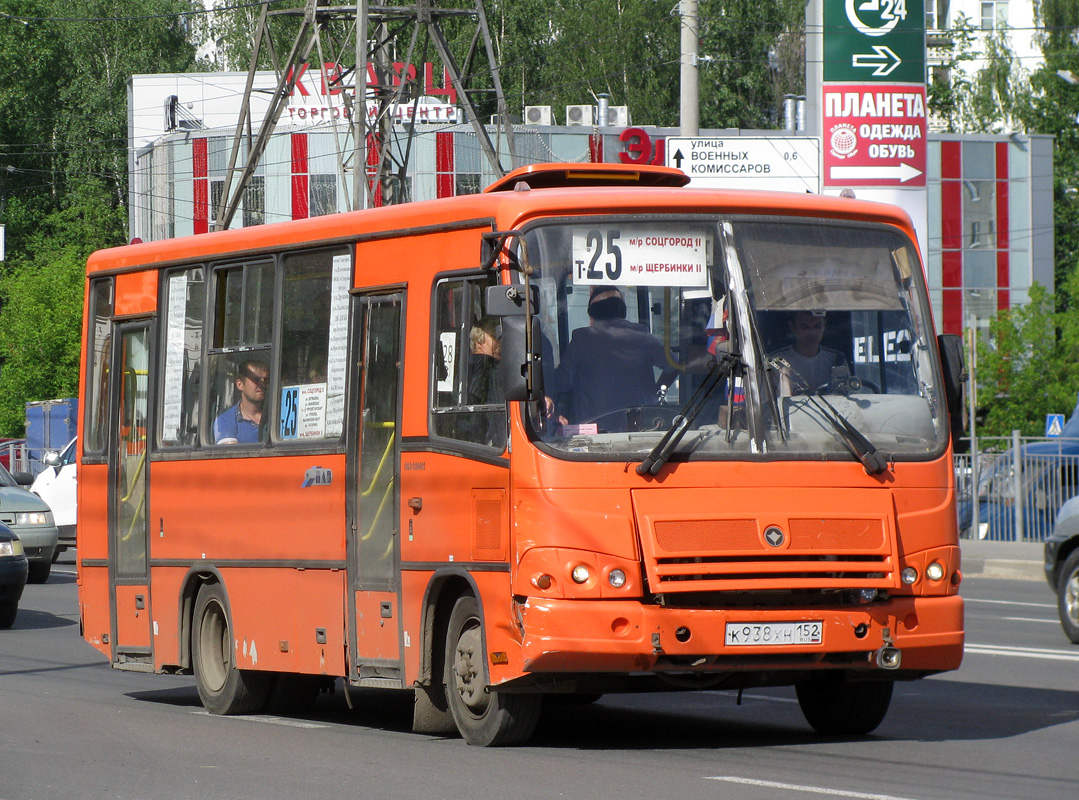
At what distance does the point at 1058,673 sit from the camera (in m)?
12.5

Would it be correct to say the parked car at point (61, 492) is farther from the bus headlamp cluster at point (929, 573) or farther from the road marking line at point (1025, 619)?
the bus headlamp cluster at point (929, 573)

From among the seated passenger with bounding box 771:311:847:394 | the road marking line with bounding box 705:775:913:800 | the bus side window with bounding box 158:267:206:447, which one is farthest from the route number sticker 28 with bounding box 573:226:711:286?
the bus side window with bounding box 158:267:206:447

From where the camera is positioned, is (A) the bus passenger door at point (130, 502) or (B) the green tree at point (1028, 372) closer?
(A) the bus passenger door at point (130, 502)

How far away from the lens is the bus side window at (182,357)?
38.6 feet

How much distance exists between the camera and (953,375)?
9.36 meters

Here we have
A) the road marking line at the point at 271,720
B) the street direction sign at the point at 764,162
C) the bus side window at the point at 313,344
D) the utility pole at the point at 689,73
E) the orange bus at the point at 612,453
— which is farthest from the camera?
the street direction sign at the point at 764,162

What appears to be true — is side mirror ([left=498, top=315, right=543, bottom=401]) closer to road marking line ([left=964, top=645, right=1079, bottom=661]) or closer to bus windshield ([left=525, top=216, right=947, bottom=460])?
bus windshield ([left=525, top=216, right=947, bottom=460])

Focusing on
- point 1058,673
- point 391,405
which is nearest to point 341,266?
point 391,405

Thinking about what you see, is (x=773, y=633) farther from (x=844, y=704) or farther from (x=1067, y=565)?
(x=1067, y=565)

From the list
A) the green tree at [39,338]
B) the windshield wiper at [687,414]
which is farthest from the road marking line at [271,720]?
the green tree at [39,338]

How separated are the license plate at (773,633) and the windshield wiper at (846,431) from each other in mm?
850

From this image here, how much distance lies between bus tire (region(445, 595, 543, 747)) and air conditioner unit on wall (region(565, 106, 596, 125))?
55052 millimetres

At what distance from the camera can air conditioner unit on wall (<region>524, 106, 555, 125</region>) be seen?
64438 millimetres

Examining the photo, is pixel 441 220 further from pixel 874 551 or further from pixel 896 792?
pixel 896 792
